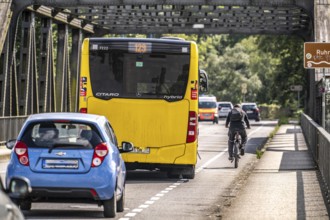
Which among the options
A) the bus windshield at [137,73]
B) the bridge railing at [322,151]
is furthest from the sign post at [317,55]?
the bus windshield at [137,73]

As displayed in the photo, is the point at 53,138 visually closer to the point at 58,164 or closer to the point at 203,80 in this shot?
the point at 58,164

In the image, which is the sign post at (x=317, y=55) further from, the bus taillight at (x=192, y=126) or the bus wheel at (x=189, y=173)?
the bus taillight at (x=192, y=126)

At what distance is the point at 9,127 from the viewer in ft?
115

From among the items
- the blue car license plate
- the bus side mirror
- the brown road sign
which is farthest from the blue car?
the brown road sign

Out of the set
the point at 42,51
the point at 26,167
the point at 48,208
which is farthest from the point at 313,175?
the point at 42,51

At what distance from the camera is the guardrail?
34097 mm

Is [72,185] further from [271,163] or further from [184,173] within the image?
[271,163]

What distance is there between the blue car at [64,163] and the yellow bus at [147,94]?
25.0 feet

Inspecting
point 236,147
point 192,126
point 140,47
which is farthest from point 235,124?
point 140,47

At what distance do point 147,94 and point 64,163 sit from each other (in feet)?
26.3

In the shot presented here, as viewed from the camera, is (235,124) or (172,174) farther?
(235,124)

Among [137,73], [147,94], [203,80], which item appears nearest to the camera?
[147,94]

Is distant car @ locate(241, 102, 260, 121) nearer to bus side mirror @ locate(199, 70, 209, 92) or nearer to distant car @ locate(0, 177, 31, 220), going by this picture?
bus side mirror @ locate(199, 70, 209, 92)

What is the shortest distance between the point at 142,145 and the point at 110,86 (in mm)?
1306
